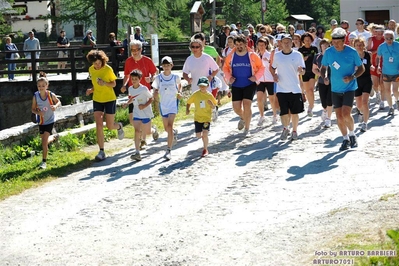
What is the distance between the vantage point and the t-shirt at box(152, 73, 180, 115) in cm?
1306

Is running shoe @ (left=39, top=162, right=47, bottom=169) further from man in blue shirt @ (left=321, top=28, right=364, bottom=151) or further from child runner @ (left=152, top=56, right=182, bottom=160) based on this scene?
man in blue shirt @ (left=321, top=28, right=364, bottom=151)

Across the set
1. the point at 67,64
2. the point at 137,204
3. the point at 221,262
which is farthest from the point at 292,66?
the point at 67,64

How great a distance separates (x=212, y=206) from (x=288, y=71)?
4.67 meters

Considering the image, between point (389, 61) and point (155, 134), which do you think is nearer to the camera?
point (155, 134)

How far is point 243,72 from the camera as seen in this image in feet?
46.8

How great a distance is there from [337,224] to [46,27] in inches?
2410

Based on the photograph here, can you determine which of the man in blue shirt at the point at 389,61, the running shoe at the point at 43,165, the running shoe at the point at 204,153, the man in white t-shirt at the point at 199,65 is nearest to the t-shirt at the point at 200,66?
the man in white t-shirt at the point at 199,65

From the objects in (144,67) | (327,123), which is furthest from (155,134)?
(327,123)

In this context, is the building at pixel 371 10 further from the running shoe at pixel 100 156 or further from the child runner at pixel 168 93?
the running shoe at pixel 100 156

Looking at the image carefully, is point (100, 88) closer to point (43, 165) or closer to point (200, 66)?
point (43, 165)

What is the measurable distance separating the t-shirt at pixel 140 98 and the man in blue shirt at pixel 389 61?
5.25 meters

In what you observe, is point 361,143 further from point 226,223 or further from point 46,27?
point 46,27

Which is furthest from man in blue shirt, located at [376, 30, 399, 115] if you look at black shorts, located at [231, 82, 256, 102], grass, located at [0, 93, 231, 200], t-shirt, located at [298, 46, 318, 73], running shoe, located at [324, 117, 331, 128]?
grass, located at [0, 93, 231, 200]

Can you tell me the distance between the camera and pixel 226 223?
864 cm
